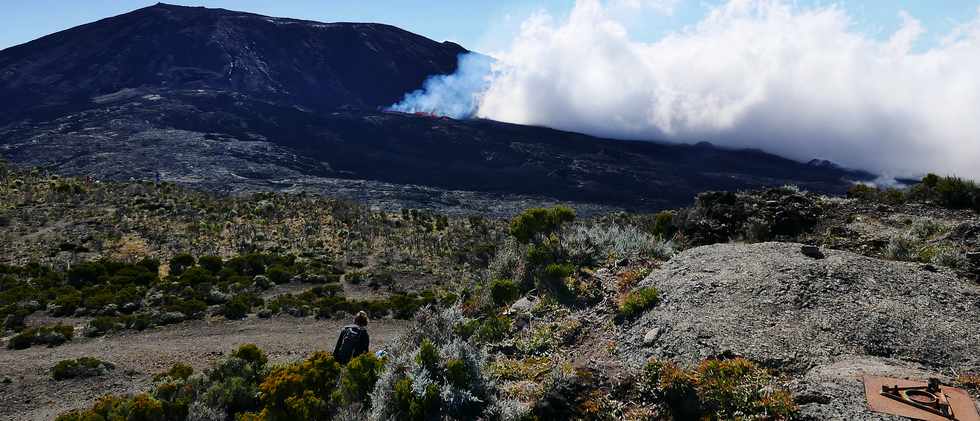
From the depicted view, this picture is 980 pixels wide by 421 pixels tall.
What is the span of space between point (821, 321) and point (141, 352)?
1280cm

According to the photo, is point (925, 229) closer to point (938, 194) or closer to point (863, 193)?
point (938, 194)

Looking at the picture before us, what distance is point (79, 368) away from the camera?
11.0m

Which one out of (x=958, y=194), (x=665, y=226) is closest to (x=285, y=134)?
(x=665, y=226)

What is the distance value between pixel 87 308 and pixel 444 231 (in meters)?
16.7

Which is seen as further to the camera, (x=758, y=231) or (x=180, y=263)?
(x=180, y=263)

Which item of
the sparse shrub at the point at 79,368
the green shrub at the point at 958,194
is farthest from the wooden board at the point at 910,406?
the sparse shrub at the point at 79,368

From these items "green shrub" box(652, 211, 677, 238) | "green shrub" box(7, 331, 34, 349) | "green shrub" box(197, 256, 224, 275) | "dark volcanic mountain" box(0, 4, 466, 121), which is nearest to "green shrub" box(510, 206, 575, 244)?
"green shrub" box(652, 211, 677, 238)

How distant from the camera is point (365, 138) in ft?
208

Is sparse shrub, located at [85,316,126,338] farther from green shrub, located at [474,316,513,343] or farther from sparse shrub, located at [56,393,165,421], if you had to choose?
green shrub, located at [474,316,513,343]

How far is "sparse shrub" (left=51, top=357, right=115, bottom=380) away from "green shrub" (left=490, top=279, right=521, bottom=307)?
7600 mm

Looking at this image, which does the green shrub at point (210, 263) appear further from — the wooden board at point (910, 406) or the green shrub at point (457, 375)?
the wooden board at point (910, 406)

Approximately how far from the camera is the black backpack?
868cm

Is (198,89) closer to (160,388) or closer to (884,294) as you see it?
(160,388)

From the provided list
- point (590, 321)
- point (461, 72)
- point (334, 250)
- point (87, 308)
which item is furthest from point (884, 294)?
point (461, 72)
